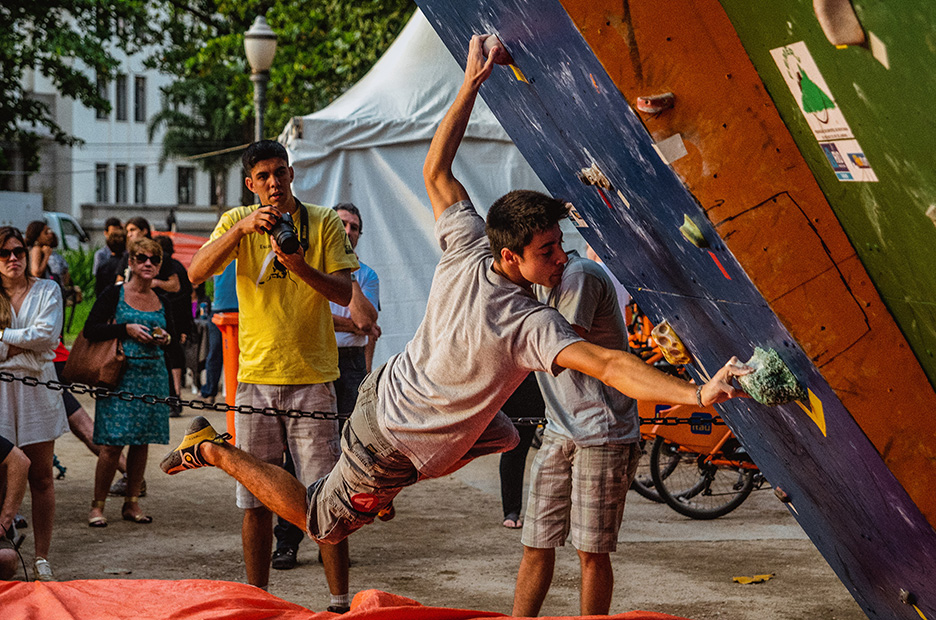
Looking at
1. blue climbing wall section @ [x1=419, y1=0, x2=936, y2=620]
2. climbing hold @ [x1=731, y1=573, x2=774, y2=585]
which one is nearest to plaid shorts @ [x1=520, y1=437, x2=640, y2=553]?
blue climbing wall section @ [x1=419, y1=0, x2=936, y2=620]

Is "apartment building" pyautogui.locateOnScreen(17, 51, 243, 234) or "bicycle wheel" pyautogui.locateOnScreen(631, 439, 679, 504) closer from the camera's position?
"bicycle wheel" pyautogui.locateOnScreen(631, 439, 679, 504)

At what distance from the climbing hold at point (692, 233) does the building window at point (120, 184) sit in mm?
59218

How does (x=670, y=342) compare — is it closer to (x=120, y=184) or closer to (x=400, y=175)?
(x=400, y=175)

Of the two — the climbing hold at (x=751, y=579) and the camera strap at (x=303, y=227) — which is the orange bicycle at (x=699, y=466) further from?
the camera strap at (x=303, y=227)

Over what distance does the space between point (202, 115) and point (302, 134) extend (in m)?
47.2

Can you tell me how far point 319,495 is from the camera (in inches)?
158

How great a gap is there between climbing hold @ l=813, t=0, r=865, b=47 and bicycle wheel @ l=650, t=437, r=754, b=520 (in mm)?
5622

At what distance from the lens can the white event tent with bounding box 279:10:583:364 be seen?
31.1ft

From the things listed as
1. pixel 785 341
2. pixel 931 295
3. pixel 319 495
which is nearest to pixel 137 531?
pixel 319 495

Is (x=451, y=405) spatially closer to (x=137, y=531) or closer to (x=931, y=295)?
(x=931, y=295)

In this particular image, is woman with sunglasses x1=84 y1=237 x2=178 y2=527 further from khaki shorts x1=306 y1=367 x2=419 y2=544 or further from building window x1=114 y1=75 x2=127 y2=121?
building window x1=114 y1=75 x2=127 y2=121

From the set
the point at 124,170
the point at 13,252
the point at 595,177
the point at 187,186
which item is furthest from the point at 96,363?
the point at 187,186

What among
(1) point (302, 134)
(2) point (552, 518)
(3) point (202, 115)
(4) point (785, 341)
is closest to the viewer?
(4) point (785, 341)

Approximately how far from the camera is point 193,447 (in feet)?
14.4
